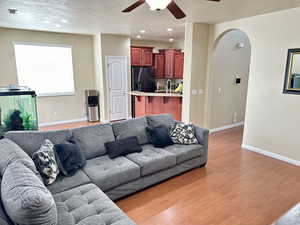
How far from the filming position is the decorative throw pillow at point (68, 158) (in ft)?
7.68

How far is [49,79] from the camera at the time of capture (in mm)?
5949

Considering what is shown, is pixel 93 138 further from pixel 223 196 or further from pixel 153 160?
pixel 223 196

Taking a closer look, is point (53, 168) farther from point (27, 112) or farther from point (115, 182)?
point (27, 112)

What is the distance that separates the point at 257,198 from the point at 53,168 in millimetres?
2512

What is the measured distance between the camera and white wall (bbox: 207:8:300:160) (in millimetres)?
3494

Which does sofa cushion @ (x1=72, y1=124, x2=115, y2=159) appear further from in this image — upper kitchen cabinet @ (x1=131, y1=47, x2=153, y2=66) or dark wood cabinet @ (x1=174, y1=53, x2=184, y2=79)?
dark wood cabinet @ (x1=174, y1=53, x2=184, y2=79)

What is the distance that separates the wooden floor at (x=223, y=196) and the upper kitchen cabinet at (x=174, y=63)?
14.1ft

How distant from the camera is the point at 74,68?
623 cm

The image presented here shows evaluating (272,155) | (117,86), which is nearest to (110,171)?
(272,155)

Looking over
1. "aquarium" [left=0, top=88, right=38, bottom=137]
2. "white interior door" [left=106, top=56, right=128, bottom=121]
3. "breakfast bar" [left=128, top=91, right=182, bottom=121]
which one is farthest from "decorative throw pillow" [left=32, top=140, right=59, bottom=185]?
"white interior door" [left=106, top=56, right=128, bottom=121]

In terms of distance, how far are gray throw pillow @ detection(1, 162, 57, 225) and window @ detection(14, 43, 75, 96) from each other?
4.91 m

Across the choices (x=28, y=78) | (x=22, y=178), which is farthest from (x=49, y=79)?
(x=22, y=178)

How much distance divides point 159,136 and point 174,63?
467 centimetres

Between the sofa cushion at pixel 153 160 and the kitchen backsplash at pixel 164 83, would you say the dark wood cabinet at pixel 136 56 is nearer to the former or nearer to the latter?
the kitchen backsplash at pixel 164 83
